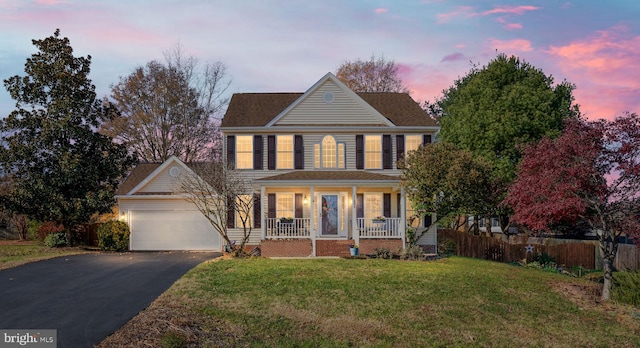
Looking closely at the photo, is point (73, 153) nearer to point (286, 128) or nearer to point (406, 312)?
point (286, 128)

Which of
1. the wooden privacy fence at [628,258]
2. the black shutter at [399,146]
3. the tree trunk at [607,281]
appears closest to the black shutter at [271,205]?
the black shutter at [399,146]

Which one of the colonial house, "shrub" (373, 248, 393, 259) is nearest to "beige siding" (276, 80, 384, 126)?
the colonial house

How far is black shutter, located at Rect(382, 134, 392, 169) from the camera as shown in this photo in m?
24.2

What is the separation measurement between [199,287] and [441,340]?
6.55 metres

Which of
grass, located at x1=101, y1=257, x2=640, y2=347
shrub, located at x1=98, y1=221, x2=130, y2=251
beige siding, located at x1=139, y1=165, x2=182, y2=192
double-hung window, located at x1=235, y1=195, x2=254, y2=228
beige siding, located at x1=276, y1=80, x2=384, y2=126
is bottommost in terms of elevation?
grass, located at x1=101, y1=257, x2=640, y2=347

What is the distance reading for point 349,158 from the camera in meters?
24.3

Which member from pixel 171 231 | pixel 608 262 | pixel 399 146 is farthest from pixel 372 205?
pixel 608 262

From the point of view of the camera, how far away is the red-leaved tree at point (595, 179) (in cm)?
1414

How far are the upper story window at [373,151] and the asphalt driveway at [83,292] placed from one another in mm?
8728

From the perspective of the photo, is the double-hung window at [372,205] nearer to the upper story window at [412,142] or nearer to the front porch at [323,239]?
the front porch at [323,239]

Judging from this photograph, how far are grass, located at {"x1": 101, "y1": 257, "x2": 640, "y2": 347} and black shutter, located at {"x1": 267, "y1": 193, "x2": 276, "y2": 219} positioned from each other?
23.3 ft

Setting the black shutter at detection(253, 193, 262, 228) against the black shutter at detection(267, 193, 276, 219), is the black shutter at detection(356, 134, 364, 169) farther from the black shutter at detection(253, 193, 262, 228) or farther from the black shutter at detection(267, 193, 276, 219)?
the black shutter at detection(253, 193, 262, 228)

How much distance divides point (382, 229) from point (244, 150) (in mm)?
7468

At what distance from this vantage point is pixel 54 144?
83.6ft
